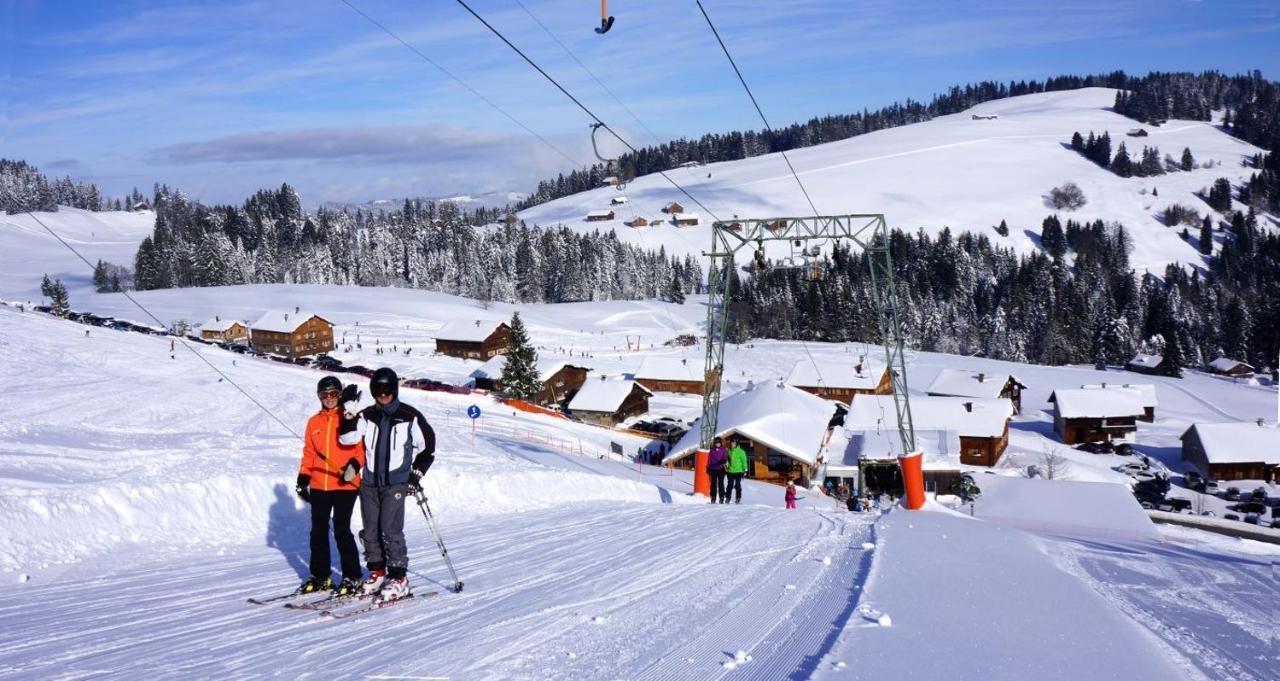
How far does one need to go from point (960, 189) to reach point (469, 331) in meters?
118

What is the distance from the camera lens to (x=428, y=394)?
3869cm

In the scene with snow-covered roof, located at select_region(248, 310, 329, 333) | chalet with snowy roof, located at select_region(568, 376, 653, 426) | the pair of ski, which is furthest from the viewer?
snow-covered roof, located at select_region(248, 310, 329, 333)

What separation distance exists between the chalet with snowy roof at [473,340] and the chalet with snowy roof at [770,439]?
37.3 metres

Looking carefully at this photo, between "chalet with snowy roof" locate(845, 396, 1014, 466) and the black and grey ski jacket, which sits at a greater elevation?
the black and grey ski jacket

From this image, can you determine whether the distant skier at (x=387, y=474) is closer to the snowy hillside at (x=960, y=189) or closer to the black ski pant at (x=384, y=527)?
the black ski pant at (x=384, y=527)

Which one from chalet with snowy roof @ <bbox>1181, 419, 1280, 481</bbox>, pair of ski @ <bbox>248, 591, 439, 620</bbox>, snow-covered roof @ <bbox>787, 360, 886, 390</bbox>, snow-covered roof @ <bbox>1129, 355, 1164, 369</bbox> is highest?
pair of ski @ <bbox>248, 591, 439, 620</bbox>

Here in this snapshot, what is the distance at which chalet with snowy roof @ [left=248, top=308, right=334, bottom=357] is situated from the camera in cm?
6819

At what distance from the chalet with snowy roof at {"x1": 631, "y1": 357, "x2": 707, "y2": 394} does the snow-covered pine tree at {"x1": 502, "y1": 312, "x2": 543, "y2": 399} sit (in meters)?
12.0

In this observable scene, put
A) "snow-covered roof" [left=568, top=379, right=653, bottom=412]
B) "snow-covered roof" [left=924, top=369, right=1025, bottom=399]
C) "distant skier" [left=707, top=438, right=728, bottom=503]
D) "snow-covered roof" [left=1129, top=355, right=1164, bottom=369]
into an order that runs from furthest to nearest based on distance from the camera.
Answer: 1. "snow-covered roof" [left=1129, top=355, right=1164, bottom=369]
2. "snow-covered roof" [left=924, top=369, right=1025, bottom=399]
3. "snow-covered roof" [left=568, top=379, right=653, bottom=412]
4. "distant skier" [left=707, top=438, right=728, bottom=503]

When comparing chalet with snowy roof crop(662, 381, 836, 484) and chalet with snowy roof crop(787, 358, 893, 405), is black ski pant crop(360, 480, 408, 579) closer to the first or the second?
chalet with snowy roof crop(662, 381, 836, 484)

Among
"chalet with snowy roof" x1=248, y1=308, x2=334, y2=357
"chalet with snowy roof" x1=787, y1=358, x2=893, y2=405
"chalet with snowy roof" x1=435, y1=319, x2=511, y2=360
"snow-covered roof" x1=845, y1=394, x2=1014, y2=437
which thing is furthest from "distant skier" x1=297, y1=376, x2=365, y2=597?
"chalet with snowy roof" x1=435, y1=319, x2=511, y2=360

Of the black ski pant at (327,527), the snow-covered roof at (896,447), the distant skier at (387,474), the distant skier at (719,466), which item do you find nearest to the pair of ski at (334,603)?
the distant skier at (387,474)

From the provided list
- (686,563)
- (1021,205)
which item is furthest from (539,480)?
(1021,205)

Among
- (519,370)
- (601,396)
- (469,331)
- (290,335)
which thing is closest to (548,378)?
(519,370)
